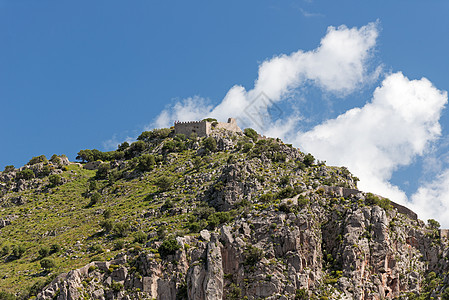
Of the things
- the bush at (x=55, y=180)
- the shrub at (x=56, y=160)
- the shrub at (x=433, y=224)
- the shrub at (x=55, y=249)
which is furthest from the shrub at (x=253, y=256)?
the shrub at (x=56, y=160)

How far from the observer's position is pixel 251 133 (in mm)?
156875

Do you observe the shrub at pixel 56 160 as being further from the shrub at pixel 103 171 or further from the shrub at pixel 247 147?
the shrub at pixel 247 147

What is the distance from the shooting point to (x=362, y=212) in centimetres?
10175

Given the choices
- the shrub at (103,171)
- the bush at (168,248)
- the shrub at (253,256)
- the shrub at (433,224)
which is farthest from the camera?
the shrub at (103,171)

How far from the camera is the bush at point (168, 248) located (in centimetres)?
9706

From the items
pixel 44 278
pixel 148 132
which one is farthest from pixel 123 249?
pixel 148 132

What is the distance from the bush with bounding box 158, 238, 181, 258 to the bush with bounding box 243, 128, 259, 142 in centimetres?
5817

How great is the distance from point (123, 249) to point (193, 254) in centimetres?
1588

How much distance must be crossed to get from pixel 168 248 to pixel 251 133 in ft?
212

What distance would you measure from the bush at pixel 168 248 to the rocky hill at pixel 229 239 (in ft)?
0.56

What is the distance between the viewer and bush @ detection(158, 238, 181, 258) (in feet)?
318

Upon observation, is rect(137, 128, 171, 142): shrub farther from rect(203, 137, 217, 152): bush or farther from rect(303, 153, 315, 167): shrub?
rect(303, 153, 315, 167): shrub

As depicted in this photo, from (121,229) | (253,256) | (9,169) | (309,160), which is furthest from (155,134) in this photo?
(253,256)

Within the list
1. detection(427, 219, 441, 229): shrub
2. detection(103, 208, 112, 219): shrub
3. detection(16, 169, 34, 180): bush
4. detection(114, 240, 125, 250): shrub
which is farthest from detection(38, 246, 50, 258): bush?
detection(427, 219, 441, 229): shrub
